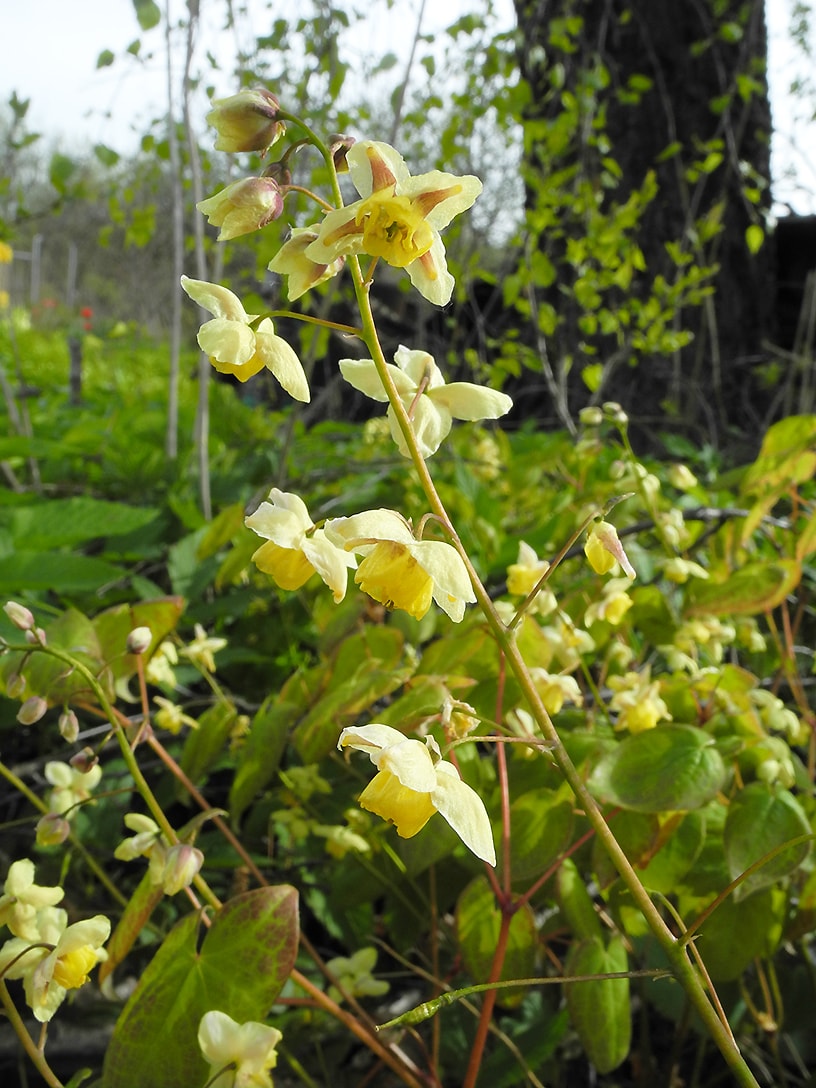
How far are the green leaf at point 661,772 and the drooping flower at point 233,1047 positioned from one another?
288mm

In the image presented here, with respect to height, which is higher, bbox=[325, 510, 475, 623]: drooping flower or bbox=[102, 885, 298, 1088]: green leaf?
bbox=[325, 510, 475, 623]: drooping flower

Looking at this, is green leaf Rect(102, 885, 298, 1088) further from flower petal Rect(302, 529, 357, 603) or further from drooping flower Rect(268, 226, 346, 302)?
drooping flower Rect(268, 226, 346, 302)

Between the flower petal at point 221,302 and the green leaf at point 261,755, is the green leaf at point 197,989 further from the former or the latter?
the flower petal at point 221,302

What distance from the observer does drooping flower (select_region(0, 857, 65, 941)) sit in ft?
2.04

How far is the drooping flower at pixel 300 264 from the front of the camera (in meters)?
0.51

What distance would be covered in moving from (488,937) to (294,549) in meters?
0.40

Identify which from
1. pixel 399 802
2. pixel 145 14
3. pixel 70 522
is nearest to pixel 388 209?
pixel 399 802

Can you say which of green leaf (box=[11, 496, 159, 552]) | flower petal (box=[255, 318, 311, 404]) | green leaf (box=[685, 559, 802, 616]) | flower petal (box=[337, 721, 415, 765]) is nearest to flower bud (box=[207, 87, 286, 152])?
flower petal (box=[255, 318, 311, 404])

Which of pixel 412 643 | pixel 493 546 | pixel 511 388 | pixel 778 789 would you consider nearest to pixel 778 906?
pixel 778 789

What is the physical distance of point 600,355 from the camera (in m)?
3.41

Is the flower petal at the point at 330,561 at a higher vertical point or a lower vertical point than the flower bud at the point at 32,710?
higher

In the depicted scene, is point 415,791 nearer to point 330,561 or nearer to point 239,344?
point 330,561

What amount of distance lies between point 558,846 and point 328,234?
1.60 feet

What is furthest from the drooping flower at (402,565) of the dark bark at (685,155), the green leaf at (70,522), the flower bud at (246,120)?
the dark bark at (685,155)
